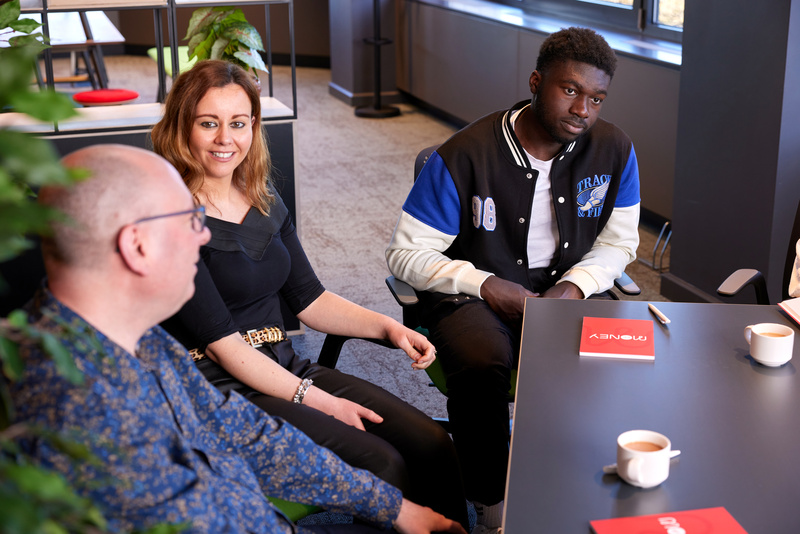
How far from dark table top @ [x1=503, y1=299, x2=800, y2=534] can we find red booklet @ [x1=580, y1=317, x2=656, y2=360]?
0.08 feet

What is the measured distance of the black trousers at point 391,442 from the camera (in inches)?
69.1

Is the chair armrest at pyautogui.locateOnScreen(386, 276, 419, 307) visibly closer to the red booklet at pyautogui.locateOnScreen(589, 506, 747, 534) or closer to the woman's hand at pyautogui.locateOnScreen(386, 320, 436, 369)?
the woman's hand at pyautogui.locateOnScreen(386, 320, 436, 369)

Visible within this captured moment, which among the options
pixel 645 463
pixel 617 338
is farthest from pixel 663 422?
pixel 617 338

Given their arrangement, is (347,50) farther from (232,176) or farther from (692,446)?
(692,446)

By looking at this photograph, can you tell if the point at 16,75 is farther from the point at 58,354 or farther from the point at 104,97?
the point at 104,97

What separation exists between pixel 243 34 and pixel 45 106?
8.54 feet

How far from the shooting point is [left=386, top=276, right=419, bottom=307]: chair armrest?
2.23m

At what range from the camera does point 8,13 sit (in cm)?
145

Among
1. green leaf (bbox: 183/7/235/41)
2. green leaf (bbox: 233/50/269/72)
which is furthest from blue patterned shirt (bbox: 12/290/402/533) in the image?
green leaf (bbox: 183/7/235/41)

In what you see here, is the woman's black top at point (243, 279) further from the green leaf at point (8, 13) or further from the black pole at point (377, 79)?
the black pole at point (377, 79)

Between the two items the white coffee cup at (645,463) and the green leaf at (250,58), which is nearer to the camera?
the white coffee cup at (645,463)

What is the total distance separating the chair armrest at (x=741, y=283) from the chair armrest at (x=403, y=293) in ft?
2.56

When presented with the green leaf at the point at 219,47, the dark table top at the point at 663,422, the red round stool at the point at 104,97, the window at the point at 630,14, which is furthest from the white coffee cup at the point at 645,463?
the red round stool at the point at 104,97

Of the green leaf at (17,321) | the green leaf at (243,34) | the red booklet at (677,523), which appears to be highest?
the green leaf at (17,321)
